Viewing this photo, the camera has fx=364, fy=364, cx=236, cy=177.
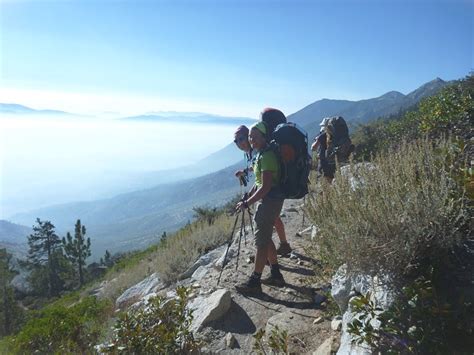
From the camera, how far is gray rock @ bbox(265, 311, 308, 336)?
3652 millimetres

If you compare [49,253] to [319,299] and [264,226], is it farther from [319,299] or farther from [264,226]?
[319,299]

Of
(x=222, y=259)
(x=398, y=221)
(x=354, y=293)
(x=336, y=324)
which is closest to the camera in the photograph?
(x=398, y=221)

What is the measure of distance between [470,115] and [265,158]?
7.40 meters

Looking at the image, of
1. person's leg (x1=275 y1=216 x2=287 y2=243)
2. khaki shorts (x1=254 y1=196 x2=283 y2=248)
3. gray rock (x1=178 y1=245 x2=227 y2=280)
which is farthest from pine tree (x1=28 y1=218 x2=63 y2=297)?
khaki shorts (x1=254 y1=196 x2=283 y2=248)

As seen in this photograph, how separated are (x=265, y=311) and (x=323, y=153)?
12.8 feet

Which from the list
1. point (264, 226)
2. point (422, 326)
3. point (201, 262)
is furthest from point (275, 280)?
point (422, 326)

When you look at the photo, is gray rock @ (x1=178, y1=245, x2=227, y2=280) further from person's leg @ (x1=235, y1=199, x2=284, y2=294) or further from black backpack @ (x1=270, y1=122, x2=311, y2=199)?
black backpack @ (x1=270, y1=122, x2=311, y2=199)

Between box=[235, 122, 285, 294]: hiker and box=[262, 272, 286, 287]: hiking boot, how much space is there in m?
0.23

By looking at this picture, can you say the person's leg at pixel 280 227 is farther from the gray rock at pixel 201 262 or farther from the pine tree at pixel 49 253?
the pine tree at pixel 49 253

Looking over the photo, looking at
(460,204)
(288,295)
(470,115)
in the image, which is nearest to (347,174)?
(460,204)

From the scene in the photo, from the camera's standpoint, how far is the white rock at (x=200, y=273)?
19.1ft

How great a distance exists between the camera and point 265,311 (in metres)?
4.29

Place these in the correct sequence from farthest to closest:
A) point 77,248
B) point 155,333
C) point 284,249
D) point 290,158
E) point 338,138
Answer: point 77,248 → point 338,138 → point 284,249 → point 290,158 → point 155,333

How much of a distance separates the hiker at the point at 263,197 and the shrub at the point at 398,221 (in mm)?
1177
